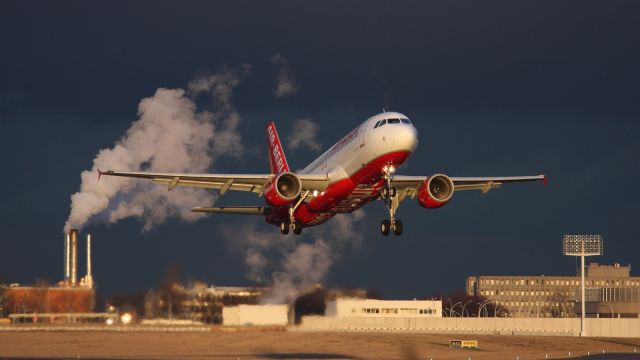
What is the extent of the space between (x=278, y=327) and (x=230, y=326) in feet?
16.7

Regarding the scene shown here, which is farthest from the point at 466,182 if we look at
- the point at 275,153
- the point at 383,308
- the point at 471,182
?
the point at 383,308

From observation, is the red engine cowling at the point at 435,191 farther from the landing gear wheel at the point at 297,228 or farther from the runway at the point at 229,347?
the runway at the point at 229,347

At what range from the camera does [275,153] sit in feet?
302

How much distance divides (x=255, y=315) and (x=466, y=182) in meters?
24.5

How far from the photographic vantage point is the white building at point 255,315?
9156 centimetres

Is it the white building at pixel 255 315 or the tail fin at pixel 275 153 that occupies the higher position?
the tail fin at pixel 275 153

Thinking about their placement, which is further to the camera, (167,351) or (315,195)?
(167,351)

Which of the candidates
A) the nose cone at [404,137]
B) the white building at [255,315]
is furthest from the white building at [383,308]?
the nose cone at [404,137]

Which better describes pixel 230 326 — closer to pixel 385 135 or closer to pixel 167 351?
pixel 167 351

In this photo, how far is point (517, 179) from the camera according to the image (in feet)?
254

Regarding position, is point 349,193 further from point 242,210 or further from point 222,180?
point 242,210

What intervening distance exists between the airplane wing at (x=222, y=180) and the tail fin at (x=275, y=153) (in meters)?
12.3

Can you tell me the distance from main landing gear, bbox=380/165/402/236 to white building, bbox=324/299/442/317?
30.3 meters

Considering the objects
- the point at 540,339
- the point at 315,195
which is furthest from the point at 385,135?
the point at 540,339
